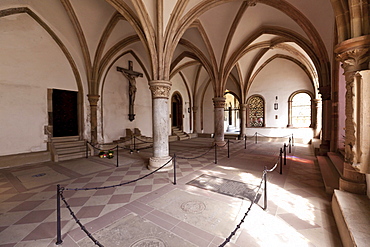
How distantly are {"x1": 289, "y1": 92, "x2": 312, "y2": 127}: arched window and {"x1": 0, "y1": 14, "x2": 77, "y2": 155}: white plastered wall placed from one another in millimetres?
16663

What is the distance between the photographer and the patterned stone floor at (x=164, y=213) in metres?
2.32

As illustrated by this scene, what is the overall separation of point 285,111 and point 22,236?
53.6 ft

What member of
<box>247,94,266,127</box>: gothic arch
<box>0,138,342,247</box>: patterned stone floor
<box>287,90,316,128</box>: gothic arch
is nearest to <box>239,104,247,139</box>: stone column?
<box>247,94,266,127</box>: gothic arch

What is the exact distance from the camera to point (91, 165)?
6383 millimetres

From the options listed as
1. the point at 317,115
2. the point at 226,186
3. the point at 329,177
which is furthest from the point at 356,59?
the point at 317,115

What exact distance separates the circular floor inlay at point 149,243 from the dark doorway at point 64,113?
840cm

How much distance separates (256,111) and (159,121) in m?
12.6

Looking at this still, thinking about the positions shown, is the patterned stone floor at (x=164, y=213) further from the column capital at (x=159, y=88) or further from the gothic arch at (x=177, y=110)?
the gothic arch at (x=177, y=110)

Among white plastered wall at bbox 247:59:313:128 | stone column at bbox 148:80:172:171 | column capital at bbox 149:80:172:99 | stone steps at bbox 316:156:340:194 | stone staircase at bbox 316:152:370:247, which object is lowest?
stone steps at bbox 316:156:340:194

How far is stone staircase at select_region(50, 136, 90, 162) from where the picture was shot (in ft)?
24.3

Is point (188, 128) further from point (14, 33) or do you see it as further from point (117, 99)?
point (14, 33)

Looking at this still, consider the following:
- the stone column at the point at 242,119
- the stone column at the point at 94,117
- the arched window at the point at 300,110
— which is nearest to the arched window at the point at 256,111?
the stone column at the point at 242,119

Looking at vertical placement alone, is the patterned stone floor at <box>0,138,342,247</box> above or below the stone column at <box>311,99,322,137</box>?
below

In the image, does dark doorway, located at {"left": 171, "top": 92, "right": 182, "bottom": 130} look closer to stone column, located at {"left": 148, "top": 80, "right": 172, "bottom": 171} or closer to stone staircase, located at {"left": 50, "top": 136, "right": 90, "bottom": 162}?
stone staircase, located at {"left": 50, "top": 136, "right": 90, "bottom": 162}
